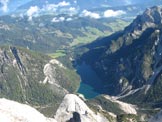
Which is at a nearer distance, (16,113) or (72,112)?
(16,113)

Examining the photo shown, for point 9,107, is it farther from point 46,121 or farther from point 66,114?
point 66,114

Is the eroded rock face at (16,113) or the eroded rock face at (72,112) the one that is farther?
the eroded rock face at (72,112)

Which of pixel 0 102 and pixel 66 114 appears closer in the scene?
pixel 0 102

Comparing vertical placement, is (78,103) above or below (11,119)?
below

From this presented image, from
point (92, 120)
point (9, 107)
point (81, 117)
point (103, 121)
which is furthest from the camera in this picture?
point (103, 121)

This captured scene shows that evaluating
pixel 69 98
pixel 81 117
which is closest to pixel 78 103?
pixel 69 98

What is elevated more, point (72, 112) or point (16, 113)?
point (16, 113)

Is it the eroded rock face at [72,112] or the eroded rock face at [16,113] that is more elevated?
the eroded rock face at [16,113]

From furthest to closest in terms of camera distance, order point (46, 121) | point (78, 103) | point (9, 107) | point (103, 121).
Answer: point (103, 121)
point (78, 103)
point (46, 121)
point (9, 107)
